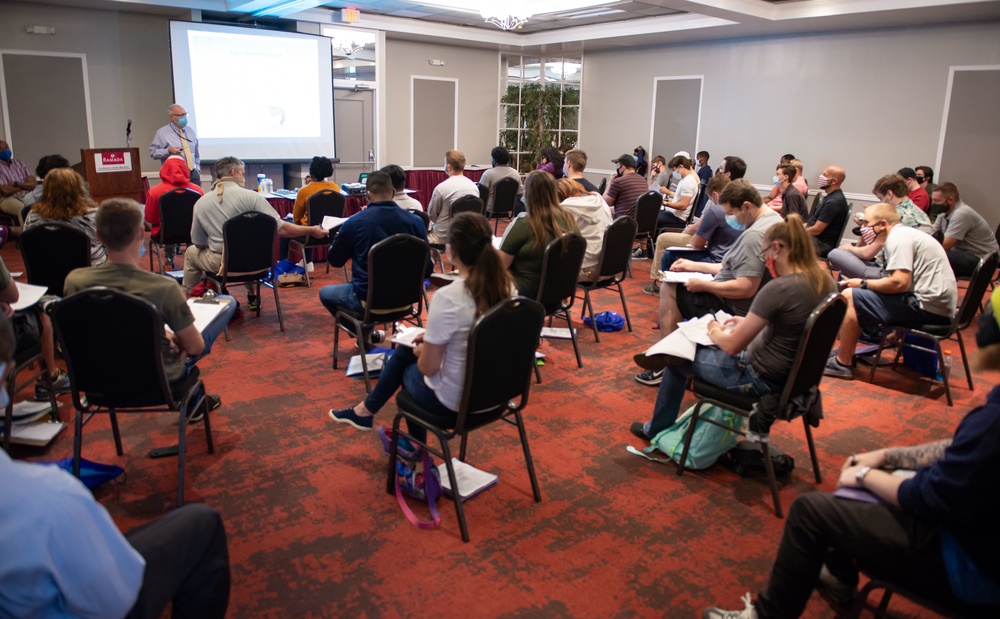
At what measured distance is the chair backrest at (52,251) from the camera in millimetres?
3848

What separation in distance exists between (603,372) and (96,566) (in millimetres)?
3607

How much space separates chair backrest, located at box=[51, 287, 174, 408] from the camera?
2467 mm

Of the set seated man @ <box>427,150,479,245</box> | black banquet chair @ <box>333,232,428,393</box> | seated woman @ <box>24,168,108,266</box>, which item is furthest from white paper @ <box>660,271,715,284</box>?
seated woman @ <box>24,168,108,266</box>

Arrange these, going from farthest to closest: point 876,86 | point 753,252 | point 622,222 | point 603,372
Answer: point 876,86
point 622,222
point 603,372
point 753,252

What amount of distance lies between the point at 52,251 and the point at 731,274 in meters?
3.95

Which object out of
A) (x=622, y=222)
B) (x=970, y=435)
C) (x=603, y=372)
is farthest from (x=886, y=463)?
(x=622, y=222)

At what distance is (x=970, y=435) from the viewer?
1696 mm

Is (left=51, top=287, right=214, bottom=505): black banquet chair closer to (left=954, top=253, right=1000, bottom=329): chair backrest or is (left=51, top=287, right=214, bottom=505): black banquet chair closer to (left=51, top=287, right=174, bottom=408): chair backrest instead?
(left=51, top=287, right=174, bottom=408): chair backrest

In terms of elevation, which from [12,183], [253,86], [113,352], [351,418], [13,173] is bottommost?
[351,418]

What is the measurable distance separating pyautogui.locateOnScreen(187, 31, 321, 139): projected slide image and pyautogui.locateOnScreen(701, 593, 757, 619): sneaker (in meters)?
9.04

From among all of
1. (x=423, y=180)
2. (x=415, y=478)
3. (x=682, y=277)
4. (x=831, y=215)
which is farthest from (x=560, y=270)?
(x=423, y=180)

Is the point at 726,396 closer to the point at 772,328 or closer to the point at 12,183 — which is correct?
the point at 772,328

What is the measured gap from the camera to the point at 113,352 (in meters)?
2.58

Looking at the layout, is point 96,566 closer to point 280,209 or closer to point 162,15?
point 280,209
